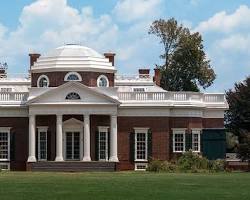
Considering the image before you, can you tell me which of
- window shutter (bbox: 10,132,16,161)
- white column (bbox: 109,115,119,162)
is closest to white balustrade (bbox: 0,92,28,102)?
window shutter (bbox: 10,132,16,161)

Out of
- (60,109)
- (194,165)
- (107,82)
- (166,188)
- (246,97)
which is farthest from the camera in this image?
(246,97)

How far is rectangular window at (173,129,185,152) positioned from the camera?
6619 centimetres

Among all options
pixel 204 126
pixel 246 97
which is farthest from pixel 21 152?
pixel 246 97

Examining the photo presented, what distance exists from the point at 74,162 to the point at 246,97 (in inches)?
944

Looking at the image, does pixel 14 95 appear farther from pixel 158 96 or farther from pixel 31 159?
pixel 158 96

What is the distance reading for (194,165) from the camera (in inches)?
2271

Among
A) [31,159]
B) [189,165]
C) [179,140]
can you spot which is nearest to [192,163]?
[189,165]

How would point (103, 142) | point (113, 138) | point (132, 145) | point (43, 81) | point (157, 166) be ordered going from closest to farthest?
point (157, 166) < point (113, 138) < point (103, 142) < point (132, 145) < point (43, 81)

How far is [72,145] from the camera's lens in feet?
215

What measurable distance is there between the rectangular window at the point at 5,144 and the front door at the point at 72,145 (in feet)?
15.4

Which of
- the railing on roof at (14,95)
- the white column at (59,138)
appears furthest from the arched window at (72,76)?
the white column at (59,138)

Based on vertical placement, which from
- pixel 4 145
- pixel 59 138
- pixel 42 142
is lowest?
pixel 4 145

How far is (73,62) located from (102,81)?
9.34 ft

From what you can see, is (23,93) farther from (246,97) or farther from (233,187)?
(233,187)
